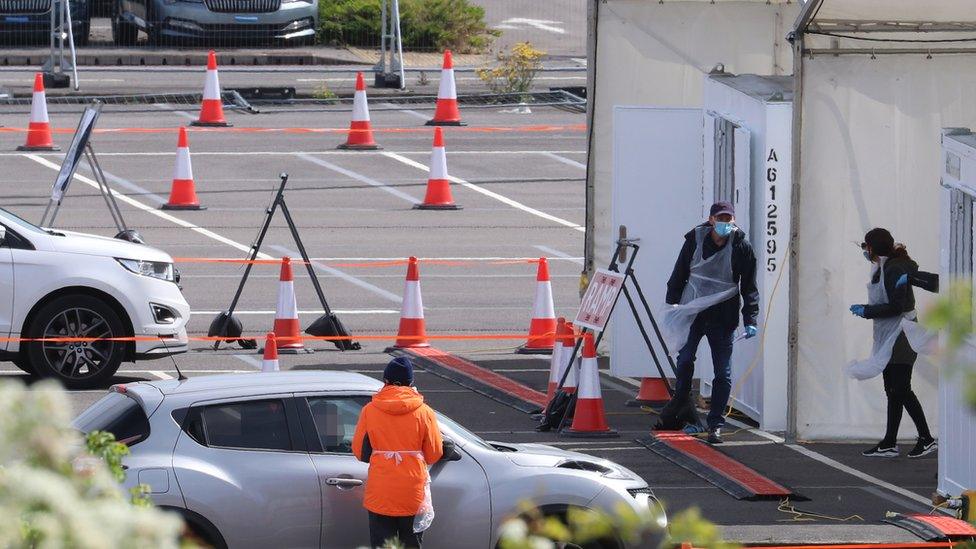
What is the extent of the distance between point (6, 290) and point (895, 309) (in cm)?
638

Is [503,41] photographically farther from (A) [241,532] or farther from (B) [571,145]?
(A) [241,532]

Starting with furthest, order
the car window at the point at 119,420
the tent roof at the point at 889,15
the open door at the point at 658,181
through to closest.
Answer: the open door at the point at 658,181
the tent roof at the point at 889,15
the car window at the point at 119,420

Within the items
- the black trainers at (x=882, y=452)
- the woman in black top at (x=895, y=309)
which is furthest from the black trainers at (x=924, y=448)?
the black trainers at (x=882, y=452)

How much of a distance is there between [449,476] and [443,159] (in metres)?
13.3

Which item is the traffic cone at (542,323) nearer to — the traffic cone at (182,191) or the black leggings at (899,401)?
the black leggings at (899,401)

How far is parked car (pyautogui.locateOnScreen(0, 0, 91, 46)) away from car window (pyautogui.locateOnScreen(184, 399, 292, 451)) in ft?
71.1

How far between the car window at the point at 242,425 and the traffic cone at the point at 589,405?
415 centimetres

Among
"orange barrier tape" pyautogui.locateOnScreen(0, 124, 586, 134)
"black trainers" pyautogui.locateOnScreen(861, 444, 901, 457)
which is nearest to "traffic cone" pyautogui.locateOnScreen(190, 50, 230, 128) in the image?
"orange barrier tape" pyautogui.locateOnScreen(0, 124, 586, 134)

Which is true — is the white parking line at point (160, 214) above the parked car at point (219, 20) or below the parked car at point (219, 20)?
below

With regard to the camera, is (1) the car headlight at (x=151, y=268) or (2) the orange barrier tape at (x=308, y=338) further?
(1) the car headlight at (x=151, y=268)

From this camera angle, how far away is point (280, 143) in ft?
80.3

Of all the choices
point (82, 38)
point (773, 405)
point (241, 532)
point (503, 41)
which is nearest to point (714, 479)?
point (773, 405)

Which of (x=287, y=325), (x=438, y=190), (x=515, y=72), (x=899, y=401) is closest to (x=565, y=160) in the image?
(x=438, y=190)

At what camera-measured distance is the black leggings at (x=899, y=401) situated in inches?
427
